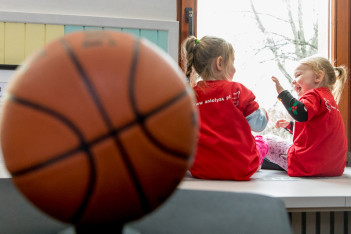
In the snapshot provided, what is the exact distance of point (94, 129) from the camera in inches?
20.8

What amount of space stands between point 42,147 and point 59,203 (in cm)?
8

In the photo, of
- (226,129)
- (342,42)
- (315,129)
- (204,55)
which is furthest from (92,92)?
(342,42)

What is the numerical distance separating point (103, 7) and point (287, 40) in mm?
1229

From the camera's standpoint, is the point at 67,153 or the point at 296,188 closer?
the point at 67,153

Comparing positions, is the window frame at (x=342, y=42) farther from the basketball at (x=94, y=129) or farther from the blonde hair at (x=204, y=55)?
the basketball at (x=94, y=129)

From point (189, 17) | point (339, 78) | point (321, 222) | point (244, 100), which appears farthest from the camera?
point (189, 17)

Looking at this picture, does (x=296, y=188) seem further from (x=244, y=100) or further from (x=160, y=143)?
(x=160, y=143)

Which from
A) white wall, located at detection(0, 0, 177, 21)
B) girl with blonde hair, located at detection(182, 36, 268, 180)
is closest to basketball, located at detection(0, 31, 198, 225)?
girl with blonde hair, located at detection(182, 36, 268, 180)

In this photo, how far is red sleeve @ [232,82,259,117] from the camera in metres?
1.83

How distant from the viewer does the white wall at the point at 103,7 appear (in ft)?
7.50

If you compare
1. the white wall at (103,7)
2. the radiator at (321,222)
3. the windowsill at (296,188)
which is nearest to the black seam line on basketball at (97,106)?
the windowsill at (296,188)

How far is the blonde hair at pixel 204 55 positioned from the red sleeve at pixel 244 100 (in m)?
0.18

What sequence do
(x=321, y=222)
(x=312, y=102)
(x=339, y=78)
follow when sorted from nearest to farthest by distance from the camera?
1. (x=321, y=222)
2. (x=312, y=102)
3. (x=339, y=78)

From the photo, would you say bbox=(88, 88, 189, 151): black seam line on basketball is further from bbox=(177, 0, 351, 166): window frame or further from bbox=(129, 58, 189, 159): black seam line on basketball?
bbox=(177, 0, 351, 166): window frame
